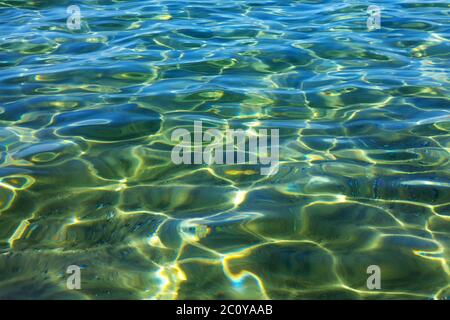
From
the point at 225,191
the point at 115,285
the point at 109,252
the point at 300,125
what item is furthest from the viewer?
the point at 300,125

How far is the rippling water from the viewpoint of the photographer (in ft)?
9.74

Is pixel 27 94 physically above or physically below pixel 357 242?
above

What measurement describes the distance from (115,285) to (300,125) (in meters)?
2.45

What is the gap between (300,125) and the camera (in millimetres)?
4691

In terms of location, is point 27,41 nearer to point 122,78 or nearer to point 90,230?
point 122,78

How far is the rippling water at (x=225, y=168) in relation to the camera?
2969 millimetres

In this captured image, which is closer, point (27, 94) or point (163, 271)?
point (163, 271)

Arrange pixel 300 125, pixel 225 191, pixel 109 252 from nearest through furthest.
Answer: pixel 109 252 → pixel 225 191 → pixel 300 125

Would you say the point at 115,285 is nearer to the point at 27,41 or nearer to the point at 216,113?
the point at 216,113

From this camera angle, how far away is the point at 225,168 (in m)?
4.02

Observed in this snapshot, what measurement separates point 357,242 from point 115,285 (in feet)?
4.79

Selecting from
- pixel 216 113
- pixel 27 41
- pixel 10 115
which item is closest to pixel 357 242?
pixel 216 113

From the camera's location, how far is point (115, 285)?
2857 millimetres

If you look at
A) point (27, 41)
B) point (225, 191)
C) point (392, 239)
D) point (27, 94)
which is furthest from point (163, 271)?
point (27, 41)
